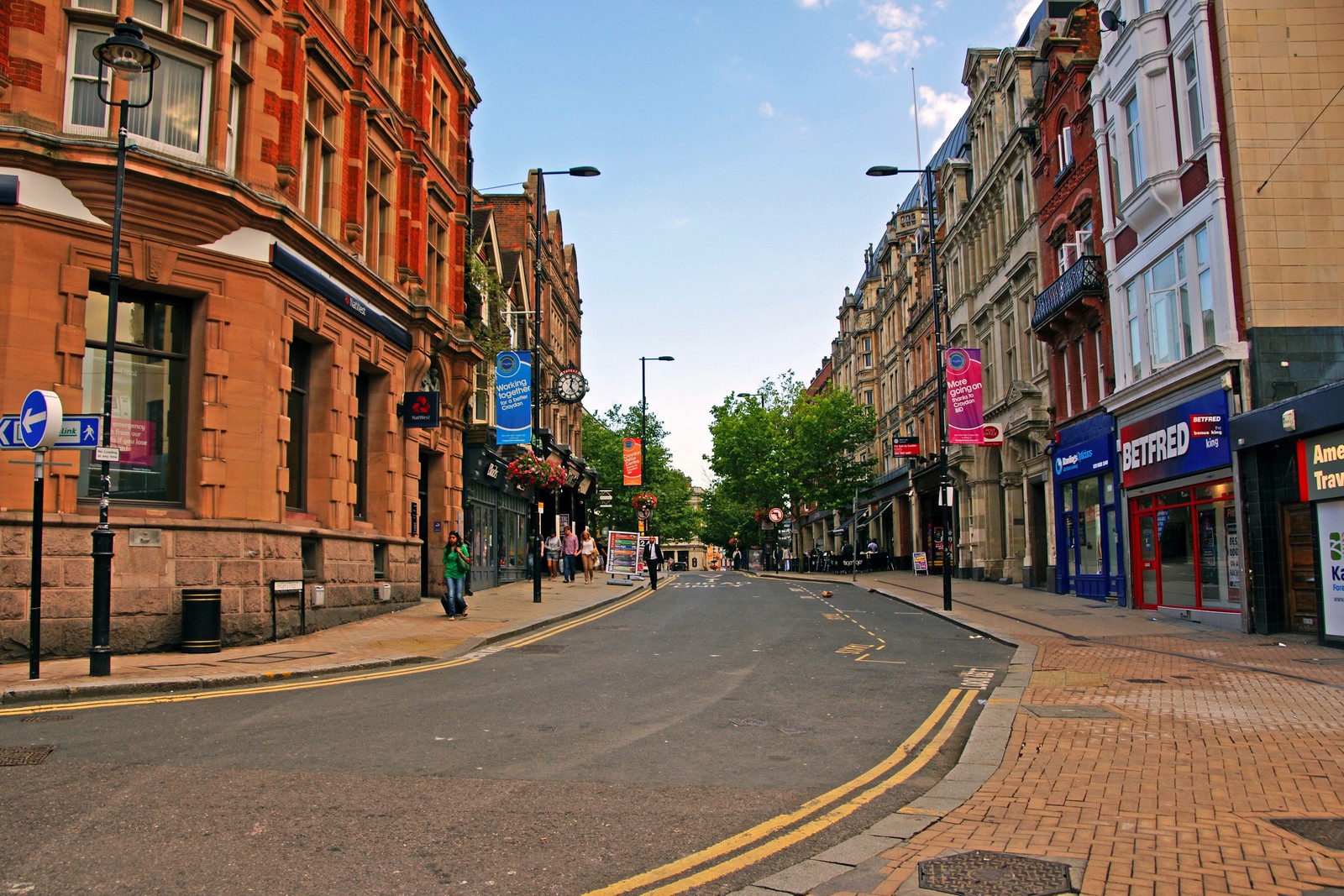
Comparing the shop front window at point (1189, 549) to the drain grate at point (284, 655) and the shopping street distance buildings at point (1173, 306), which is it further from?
the drain grate at point (284, 655)

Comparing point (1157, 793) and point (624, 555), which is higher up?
point (624, 555)

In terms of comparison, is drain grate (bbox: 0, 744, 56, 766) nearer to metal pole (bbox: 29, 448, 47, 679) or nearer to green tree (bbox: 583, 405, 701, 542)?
metal pole (bbox: 29, 448, 47, 679)

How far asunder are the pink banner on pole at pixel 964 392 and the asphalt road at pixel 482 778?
14.8m

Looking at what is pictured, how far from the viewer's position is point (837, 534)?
78.0 metres

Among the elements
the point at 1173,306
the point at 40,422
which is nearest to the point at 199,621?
the point at 40,422

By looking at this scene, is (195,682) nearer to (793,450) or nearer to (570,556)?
(570,556)

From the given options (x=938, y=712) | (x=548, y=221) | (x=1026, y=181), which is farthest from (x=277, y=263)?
(x=548, y=221)

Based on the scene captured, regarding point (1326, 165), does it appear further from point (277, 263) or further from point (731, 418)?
point (731, 418)

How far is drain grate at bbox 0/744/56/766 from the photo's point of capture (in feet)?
23.6

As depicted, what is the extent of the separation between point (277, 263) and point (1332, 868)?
16.3 meters

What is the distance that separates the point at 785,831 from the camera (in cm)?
583

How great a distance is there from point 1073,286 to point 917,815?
2323 centimetres

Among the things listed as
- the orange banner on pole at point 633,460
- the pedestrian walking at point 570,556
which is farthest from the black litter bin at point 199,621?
the orange banner on pole at point 633,460

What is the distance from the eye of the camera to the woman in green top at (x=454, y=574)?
1986 centimetres
